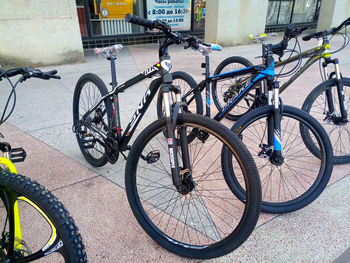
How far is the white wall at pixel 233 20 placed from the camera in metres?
9.49

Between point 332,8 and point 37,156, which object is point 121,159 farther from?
point 332,8

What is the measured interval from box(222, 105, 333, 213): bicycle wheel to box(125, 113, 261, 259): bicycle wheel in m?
0.26

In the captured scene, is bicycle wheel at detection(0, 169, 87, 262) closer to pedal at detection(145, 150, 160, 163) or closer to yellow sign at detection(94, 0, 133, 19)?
pedal at detection(145, 150, 160, 163)

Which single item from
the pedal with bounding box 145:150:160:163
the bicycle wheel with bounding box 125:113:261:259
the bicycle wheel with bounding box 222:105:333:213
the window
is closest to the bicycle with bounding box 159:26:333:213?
the bicycle wheel with bounding box 222:105:333:213

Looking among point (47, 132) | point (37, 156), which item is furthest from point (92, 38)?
point (37, 156)

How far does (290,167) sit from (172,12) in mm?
9156

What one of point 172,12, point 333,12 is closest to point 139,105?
point 172,12

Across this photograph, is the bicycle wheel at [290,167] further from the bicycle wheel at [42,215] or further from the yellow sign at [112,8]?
the yellow sign at [112,8]

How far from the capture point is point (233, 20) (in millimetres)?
9742

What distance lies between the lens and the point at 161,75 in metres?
2.01

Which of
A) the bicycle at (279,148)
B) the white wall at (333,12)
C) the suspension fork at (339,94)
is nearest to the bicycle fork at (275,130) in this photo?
the bicycle at (279,148)

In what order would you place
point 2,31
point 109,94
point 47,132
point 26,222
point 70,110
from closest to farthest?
point 26,222 < point 109,94 < point 47,132 < point 70,110 < point 2,31

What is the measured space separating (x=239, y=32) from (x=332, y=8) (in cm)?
505

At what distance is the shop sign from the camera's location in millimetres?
10164
